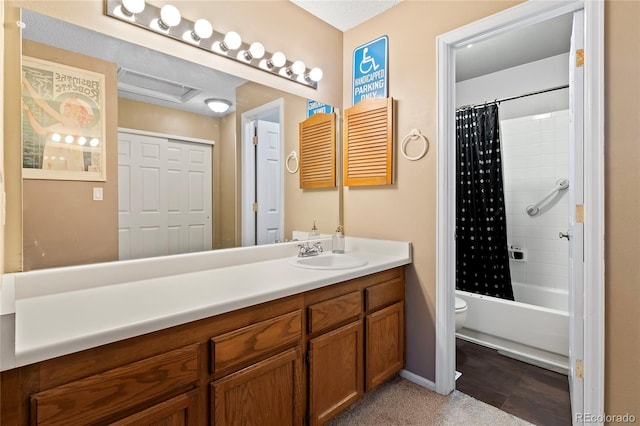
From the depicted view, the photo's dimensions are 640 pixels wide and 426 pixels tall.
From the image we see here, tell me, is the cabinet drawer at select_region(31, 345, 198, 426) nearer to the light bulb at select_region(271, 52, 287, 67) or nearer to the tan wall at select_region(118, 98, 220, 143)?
the tan wall at select_region(118, 98, 220, 143)

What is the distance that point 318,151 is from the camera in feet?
7.69

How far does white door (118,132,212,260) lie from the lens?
4.81 ft

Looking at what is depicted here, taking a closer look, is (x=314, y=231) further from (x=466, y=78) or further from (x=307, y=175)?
(x=466, y=78)

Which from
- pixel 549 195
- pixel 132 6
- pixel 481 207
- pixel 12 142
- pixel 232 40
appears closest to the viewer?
pixel 12 142

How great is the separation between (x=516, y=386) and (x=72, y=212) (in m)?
2.56

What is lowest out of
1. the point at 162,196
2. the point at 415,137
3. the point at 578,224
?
the point at 578,224

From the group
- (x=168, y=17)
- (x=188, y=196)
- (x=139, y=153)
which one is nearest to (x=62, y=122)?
(x=139, y=153)

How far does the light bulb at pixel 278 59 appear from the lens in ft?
6.51

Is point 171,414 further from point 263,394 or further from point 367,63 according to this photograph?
point 367,63

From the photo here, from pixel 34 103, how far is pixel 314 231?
5.28 ft

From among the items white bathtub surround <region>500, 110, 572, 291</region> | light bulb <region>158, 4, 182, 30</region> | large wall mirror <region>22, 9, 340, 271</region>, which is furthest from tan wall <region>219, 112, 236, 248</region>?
white bathtub surround <region>500, 110, 572, 291</region>

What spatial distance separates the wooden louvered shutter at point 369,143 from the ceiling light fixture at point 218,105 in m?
0.91

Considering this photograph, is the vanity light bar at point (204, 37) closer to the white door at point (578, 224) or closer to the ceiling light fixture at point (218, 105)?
the ceiling light fixture at point (218, 105)

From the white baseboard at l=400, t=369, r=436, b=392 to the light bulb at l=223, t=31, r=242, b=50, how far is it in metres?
2.22
